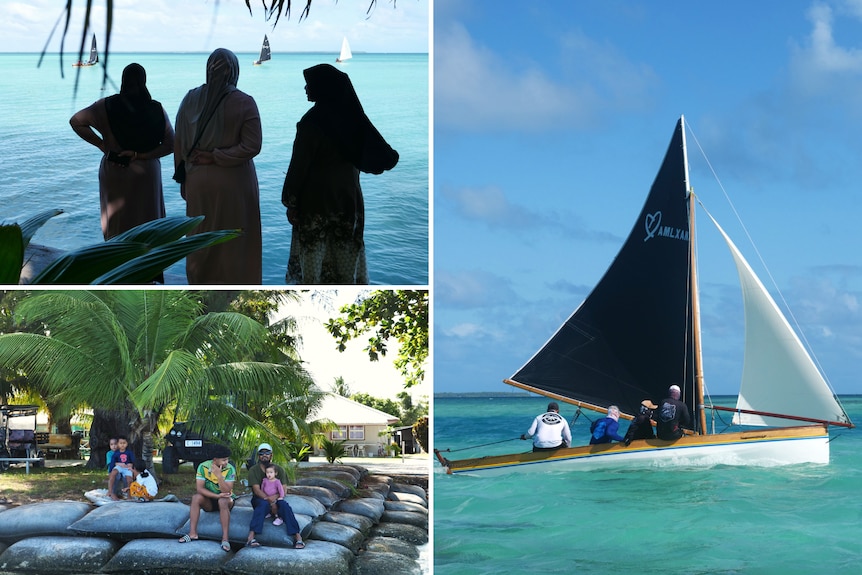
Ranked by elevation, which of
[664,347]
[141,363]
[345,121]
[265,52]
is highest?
[265,52]

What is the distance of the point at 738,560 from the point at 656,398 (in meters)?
3.24

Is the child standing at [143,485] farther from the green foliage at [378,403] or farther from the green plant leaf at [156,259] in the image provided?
the green plant leaf at [156,259]

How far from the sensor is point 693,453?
18141mm

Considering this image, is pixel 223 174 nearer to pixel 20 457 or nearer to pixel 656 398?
pixel 20 457

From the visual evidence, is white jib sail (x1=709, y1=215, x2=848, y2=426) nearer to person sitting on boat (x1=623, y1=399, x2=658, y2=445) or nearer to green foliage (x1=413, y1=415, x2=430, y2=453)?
person sitting on boat (x1=623, y1=399, x2=658, y2=445)

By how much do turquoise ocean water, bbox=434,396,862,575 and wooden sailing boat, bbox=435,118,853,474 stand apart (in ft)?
5.36

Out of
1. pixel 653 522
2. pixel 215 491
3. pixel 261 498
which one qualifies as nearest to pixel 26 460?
pixel 215 491

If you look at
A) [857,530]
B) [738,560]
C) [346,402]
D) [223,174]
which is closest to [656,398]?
[738,560]

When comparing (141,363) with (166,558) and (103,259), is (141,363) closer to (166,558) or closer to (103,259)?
(166,558)

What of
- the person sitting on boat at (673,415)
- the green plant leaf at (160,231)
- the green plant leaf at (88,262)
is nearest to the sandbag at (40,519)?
the green plant leaf at (160,231)

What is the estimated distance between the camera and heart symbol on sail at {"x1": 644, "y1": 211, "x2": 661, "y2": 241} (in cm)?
1523

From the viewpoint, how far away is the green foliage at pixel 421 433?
4.80 metres

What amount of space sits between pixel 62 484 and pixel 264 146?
2.41m

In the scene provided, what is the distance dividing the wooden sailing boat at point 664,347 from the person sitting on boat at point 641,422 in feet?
0.50
